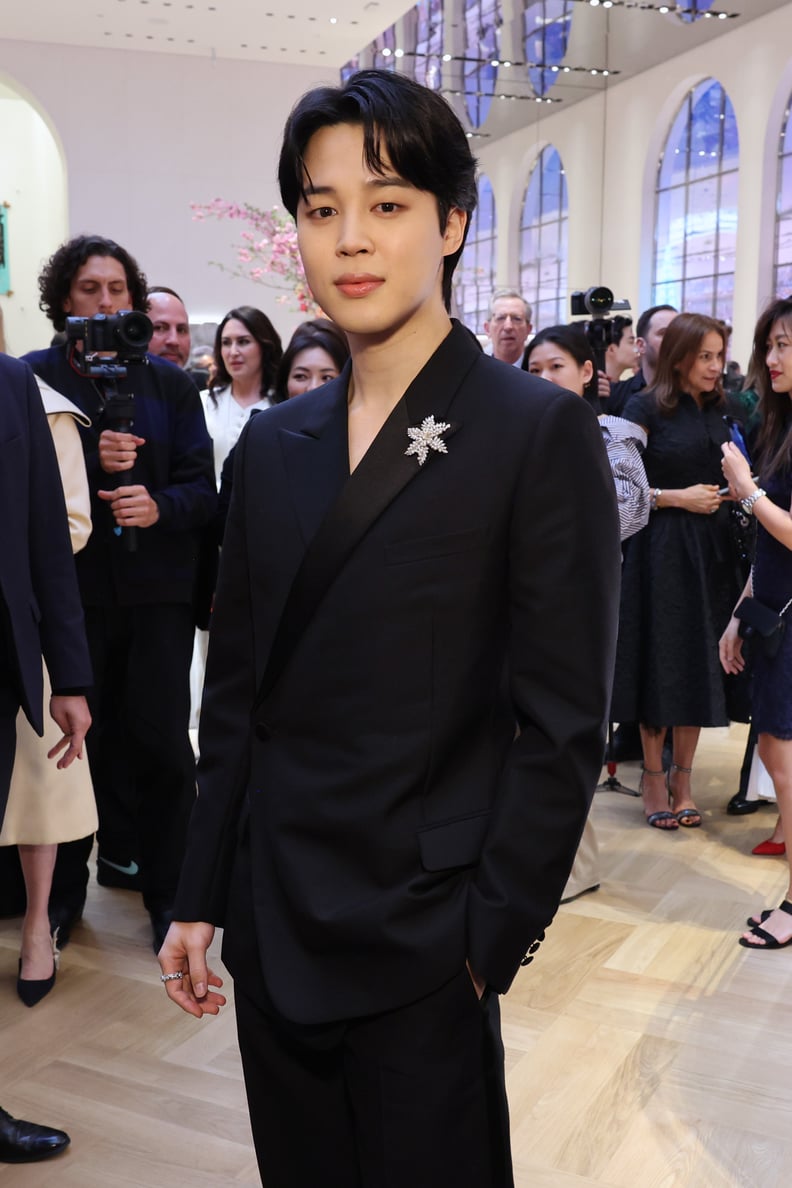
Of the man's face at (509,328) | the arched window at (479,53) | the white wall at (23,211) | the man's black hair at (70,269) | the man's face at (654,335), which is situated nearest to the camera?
the man's black hair at (70,269)

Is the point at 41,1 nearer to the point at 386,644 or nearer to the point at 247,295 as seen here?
the point at 247,295

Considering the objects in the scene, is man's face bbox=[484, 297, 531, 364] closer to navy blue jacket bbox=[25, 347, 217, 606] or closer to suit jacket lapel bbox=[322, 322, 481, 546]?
navy blue jacket bbox=[25, 347, 217, 606]

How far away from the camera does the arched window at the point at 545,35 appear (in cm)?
1230

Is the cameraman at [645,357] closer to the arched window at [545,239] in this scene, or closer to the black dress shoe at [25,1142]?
the black dress shoe at [25,1142]

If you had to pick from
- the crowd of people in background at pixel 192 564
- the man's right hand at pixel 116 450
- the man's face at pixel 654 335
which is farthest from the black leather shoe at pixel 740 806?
the man's right hand at pixel 116 450

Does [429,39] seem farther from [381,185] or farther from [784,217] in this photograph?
[381,185]

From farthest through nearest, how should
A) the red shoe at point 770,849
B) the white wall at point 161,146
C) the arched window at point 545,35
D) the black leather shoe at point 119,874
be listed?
the arched window at point 545,35 < the white wall at point 161,146 < the red shoe at point 770,849 < the black leather shoe at point 119,874

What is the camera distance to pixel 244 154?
438 inches

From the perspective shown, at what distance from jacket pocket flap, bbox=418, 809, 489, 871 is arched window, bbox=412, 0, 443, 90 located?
1109 centimetres

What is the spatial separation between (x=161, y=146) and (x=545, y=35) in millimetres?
4349

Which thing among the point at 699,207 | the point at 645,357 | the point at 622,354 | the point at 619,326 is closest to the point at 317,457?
the point at 645,357

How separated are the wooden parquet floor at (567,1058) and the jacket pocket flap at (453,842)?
1.27 m

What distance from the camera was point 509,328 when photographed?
465cm

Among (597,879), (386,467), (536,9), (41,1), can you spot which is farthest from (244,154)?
(386,467)
